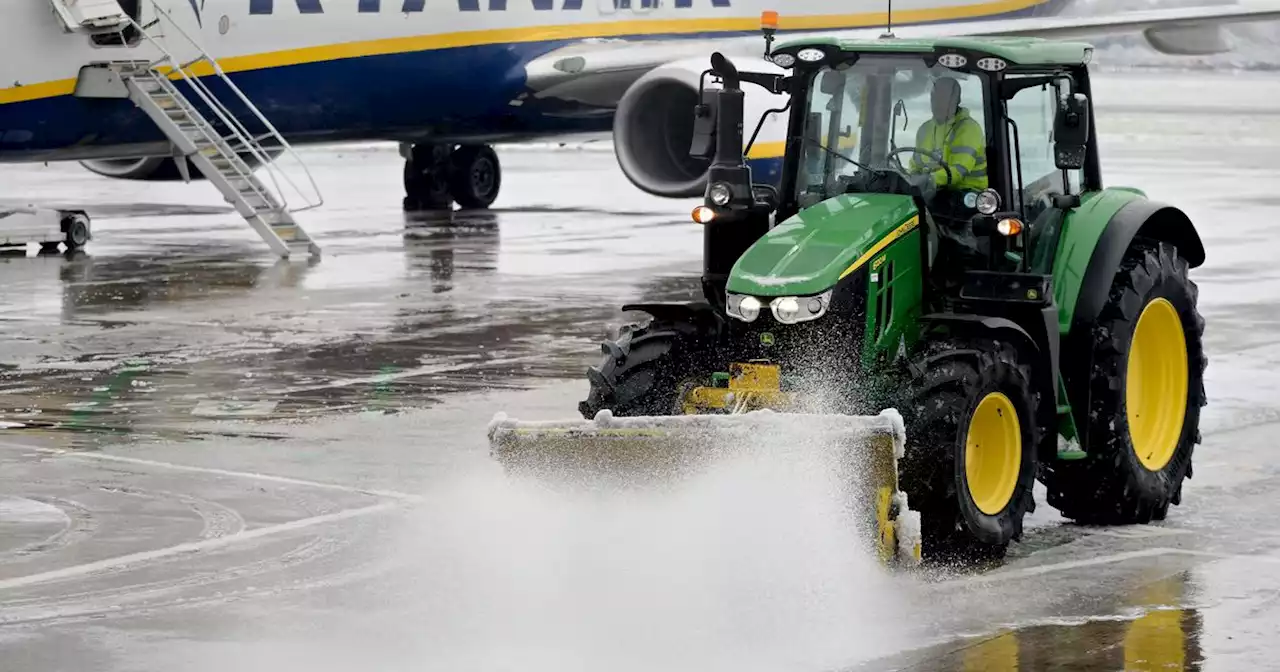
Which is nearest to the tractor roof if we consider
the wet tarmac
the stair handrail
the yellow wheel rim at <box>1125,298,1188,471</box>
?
the yellow wheel rim at <box>1125,298,1188,471</box>

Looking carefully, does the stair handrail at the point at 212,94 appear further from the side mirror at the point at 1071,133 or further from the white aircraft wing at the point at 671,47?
the side mirror at the point at 1071,133

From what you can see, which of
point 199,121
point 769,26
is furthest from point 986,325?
point 199,121

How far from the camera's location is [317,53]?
72.3 feet

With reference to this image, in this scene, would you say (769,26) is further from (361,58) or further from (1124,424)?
(361,58)

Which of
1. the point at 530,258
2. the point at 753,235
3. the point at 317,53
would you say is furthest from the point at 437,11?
the point at 753,235

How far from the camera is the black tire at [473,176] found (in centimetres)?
2767

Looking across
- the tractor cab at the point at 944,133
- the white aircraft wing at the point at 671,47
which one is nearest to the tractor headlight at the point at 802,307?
the tractor cab at the point at 944,133

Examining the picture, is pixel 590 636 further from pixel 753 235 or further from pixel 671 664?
pixel 753 235

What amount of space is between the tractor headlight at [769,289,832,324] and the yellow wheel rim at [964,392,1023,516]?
2.26 ft

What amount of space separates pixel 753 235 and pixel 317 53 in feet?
45.1

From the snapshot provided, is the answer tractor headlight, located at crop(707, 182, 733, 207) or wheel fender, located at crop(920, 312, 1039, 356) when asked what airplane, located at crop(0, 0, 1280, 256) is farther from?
wheel fender, located at crop(920, 312, 1039, 356)

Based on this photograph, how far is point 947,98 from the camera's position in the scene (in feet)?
28.7

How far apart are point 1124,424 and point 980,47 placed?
62.7 inches

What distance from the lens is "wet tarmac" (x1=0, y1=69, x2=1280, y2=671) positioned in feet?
23.3
